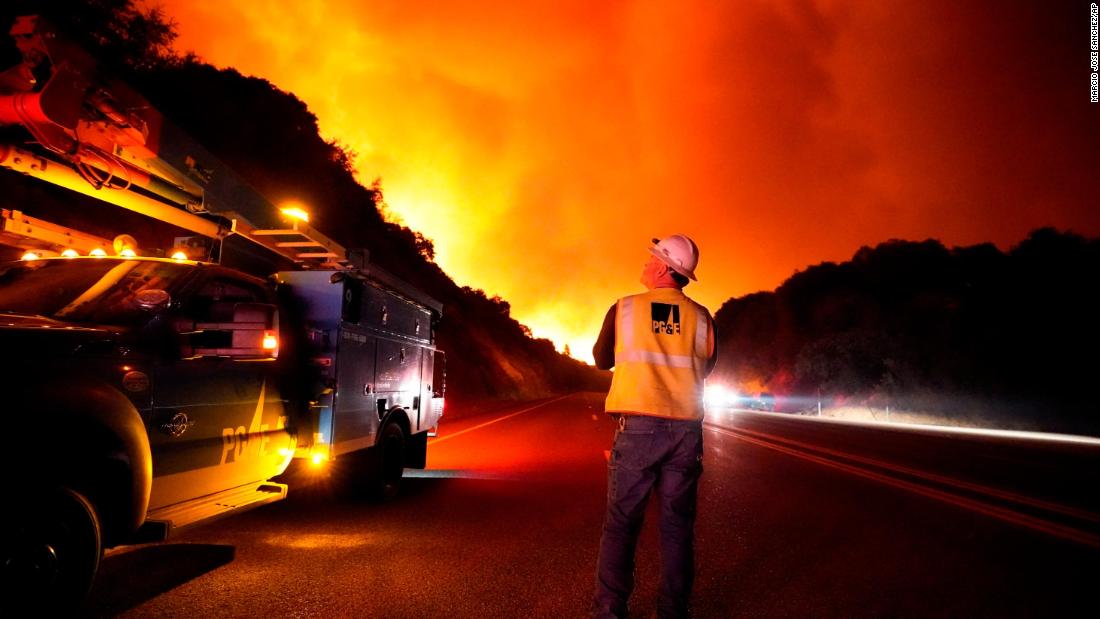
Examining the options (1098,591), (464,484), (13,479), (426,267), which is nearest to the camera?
(13,479)

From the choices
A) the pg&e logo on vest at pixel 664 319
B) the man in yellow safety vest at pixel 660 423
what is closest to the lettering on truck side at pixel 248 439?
the man in yellow safety vest at pixel 660 423

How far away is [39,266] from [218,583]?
8.73 feet

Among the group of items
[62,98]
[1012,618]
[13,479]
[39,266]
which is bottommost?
[1012,618]

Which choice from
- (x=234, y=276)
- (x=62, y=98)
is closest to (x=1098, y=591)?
(x=234, y=276)

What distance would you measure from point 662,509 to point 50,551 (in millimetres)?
3025

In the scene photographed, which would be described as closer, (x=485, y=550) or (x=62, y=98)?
(x=62, y=98)

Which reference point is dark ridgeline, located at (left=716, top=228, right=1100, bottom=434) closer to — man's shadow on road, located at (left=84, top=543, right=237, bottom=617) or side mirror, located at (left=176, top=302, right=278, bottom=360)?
man's shadow on road, located at (left=84, top=543, right=237, bottom=617)

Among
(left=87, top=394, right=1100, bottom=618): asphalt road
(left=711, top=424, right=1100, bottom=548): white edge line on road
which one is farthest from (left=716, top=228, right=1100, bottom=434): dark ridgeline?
(left=87, top=394, right=1100, bottom=618): asphalt road

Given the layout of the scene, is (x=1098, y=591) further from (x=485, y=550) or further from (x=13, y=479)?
(x=13, y=479)

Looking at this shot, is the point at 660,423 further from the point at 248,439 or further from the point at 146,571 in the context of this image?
the point at 146,571

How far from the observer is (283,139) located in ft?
117

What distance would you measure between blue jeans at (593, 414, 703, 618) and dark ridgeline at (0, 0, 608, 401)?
5076 mm

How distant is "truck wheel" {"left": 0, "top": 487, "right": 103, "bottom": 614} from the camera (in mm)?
3133

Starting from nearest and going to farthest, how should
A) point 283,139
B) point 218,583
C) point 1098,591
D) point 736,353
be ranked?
point 218,583
point 1098,591
point 283,139
point 736,353
